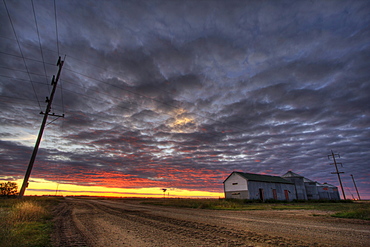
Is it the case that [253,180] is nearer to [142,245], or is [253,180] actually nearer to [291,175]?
[291,175]

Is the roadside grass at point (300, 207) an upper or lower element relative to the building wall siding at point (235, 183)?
lower

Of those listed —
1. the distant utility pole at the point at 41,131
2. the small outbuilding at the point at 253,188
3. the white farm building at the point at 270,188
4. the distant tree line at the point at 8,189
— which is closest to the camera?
the distant utility pole at the point at 41,131

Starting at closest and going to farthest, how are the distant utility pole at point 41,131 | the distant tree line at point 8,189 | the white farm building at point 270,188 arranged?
the distant utility pole at point 41,131
the white farm building at point 270,188
the distant tree line at point 8,189

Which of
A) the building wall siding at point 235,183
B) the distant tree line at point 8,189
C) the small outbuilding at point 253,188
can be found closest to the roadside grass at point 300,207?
the small outbuilding at point 253,188

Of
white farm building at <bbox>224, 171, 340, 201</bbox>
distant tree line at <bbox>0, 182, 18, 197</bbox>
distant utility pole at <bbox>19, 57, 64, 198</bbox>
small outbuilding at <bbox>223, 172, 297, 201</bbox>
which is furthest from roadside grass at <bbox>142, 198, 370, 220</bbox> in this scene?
distant tree line at <bbox>0, 182, 18, 197</bbox>

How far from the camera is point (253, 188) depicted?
42.7 meters

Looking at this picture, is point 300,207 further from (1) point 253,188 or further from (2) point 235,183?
(2) point 235,183

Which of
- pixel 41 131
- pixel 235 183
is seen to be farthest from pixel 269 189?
pixel 41 131

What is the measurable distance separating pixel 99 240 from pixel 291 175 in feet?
205

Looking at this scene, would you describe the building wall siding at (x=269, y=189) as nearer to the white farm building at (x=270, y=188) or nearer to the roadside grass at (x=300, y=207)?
the white farm building at (x=270, y=188)

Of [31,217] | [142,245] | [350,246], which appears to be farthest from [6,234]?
[350,246]

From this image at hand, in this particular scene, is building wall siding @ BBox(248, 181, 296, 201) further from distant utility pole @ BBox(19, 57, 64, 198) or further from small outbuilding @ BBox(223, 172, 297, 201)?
distant utility pole @ BBox(19, 57, 64, 198)

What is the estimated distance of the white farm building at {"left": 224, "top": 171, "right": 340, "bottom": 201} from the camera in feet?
141

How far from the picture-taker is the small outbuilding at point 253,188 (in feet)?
139
